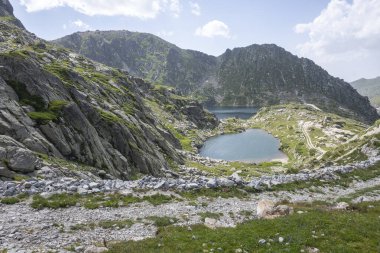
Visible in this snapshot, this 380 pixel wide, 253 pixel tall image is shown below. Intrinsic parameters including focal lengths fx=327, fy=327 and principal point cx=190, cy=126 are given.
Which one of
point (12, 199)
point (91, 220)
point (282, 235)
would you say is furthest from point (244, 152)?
point (282, 235)

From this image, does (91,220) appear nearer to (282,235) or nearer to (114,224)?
(114,224)

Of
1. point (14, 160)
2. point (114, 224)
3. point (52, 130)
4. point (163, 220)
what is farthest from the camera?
point (52, 130)

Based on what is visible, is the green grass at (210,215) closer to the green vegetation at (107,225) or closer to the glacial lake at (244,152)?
the green vegetation at (107,225)

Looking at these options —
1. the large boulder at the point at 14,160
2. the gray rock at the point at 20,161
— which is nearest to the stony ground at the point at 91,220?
the large boulder at the point at 14,160

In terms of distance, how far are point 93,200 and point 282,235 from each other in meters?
18.5

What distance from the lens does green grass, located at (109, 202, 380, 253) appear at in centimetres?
2211

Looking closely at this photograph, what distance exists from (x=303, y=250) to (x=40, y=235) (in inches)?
733

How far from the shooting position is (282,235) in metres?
23.7

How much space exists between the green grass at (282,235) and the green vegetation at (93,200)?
7.36 meters

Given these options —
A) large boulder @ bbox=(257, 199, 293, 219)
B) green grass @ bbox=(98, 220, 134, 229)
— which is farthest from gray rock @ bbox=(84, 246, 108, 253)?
large boulder @ bbox=(257, 199, 293, 219)

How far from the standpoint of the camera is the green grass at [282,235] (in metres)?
22.1

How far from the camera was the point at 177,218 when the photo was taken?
30703 mm

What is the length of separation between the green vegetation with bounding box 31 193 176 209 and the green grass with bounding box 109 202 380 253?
7.36m

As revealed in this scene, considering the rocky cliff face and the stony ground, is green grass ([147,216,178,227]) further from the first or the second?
the rocky cliff face
